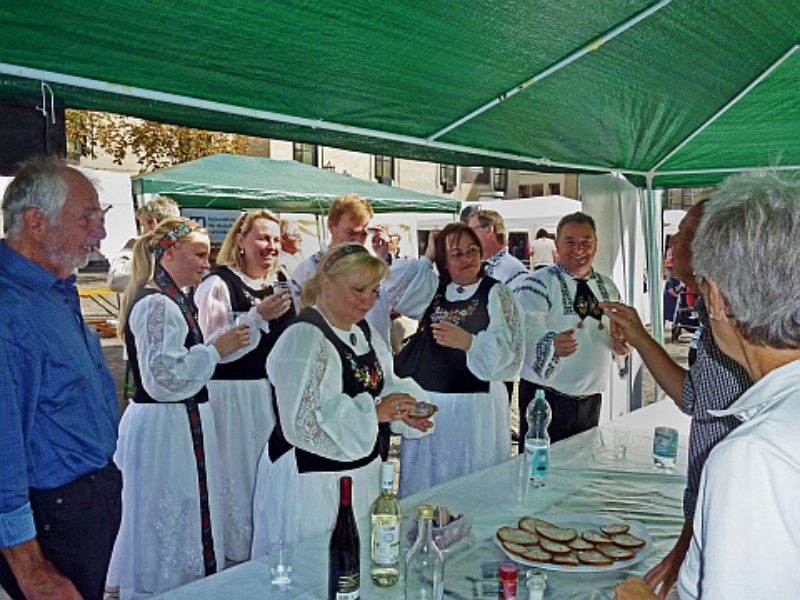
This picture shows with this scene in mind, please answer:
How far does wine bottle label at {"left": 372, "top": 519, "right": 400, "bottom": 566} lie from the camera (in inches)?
60.2

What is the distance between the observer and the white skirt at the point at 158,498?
2.89m

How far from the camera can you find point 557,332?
3.66 metres

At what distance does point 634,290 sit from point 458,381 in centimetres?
232

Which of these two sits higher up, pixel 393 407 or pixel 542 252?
pixel 542 252

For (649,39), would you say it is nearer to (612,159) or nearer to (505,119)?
(505,119)

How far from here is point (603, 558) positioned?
1659 mm

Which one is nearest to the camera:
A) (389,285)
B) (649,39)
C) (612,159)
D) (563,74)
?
(649,39)

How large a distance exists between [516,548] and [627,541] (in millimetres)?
276

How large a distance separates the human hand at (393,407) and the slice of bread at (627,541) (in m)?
0.70

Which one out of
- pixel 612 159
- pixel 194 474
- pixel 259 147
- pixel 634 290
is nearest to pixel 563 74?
pixel 612 159

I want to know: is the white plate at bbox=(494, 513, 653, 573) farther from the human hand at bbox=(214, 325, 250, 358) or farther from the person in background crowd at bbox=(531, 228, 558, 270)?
the person in background crowd at bbox=(531, 228, 558, 270)

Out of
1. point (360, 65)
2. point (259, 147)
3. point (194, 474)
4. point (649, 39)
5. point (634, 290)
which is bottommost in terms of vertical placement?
point (194, 474)

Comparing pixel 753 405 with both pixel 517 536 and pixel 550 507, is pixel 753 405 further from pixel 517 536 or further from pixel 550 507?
pixel 550 507

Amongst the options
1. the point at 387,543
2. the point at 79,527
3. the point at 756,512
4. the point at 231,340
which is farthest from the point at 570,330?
the point at 756,512
